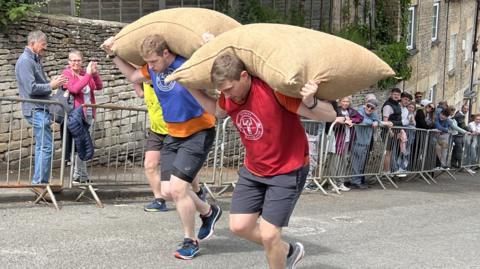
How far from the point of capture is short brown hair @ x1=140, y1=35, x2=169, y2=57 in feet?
18.8

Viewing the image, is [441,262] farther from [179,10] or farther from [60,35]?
[60,35]

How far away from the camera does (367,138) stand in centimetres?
1179

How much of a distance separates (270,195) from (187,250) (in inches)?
53.1

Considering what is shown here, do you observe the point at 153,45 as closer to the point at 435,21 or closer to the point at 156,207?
the point at 156,207

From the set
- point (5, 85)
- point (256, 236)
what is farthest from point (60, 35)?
point (256, 236)

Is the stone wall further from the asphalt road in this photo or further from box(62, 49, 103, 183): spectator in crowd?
the asphalt road

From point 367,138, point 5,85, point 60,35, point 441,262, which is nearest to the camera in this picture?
point 441,262

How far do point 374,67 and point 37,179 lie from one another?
446 cm

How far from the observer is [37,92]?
26.0 feet

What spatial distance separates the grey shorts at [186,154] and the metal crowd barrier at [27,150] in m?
2.06

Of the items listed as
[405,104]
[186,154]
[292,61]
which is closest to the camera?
[292,61]

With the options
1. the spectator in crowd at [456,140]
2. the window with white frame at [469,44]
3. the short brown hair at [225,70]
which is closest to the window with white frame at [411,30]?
the spectator in crowd at [456,140]

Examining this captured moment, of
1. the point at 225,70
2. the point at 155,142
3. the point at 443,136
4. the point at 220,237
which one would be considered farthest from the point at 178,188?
the point at 443,136

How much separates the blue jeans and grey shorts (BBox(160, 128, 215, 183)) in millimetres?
2181
